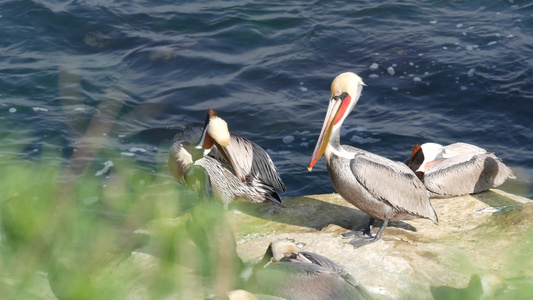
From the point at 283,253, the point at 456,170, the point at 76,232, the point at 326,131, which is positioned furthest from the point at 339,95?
the point at 76,232

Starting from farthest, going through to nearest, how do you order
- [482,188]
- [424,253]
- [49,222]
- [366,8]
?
[366,8] < [482,188] < [424,253] < [49,222]

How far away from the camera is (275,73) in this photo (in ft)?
34.4

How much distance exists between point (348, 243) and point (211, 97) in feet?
18.0

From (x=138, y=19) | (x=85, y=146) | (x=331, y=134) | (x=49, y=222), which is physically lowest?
(x=85, y=146)

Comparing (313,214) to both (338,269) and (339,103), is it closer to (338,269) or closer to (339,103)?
(339,103)

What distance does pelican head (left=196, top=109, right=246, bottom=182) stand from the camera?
18.9ft

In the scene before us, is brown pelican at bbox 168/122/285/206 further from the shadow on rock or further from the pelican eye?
the pelican eye

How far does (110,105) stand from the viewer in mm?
9734

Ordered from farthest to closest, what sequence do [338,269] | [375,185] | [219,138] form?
[219,138]
[375,185]
[338,269]

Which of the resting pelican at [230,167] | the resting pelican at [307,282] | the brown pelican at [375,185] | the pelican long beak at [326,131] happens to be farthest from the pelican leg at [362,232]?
the resting pelican at [307,282]

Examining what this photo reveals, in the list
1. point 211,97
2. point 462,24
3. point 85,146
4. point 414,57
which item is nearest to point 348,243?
point 85,146

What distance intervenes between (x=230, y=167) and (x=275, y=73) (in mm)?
4494

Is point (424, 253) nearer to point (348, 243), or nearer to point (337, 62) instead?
point (348, 243)

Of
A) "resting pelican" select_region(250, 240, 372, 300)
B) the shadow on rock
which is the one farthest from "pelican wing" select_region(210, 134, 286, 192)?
"resting pelican" select_region(250, 240, 372, 300)
